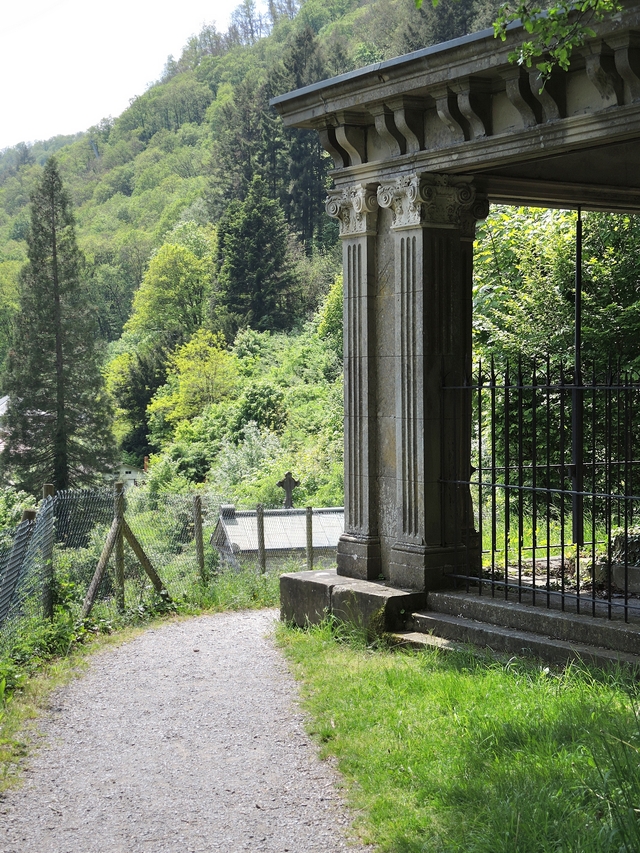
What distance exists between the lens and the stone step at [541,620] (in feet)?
21.1

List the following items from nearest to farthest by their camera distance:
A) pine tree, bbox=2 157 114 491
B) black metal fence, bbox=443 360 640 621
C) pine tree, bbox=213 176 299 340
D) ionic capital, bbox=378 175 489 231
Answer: black metal fence, bbox=443 360 640 621 < ionic capital, bbox=378 175 489 231 < pine tree, bbox=2 157 114 491 < pine tree, bbox=213 176 299 340

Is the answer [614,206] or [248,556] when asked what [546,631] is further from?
[248,556]

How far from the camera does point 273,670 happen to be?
799cm

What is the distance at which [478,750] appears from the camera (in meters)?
5.19

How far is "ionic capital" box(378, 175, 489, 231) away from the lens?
7.88 m

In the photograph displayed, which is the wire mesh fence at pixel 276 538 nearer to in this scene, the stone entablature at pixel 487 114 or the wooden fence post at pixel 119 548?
the wooden fence post at pixel 119 548

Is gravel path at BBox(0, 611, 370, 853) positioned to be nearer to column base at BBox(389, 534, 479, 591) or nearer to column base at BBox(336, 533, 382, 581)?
column base at BBox(336, 533, 382, 581)

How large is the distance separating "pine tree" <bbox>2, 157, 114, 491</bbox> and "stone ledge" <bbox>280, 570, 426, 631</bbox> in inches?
1652

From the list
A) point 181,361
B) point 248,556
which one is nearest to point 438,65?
point 248,556

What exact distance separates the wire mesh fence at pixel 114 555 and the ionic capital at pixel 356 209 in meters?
3.79

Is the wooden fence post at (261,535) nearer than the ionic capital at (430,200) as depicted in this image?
No

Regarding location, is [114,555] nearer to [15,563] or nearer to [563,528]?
[15,563]

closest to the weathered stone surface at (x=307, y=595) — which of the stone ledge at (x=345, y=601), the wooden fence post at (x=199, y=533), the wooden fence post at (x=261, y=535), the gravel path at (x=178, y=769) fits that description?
the stone ledge at (x=345, y=601)

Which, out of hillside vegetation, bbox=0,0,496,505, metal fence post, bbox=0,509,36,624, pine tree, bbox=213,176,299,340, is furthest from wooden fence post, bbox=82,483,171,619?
pine tree, bbox=213,176,299,340
